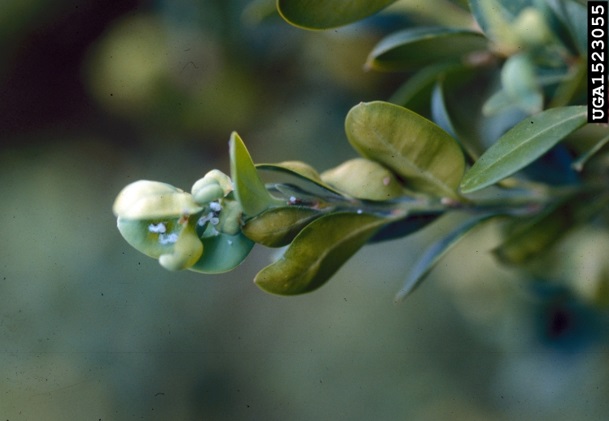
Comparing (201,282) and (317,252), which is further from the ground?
(317,252)

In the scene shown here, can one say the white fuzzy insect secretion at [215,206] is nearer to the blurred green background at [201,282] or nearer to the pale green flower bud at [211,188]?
the pale green flower bud at [211,188]

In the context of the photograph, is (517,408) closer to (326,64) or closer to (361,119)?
(326,64)

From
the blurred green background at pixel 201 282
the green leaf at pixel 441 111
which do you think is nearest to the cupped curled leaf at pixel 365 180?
the green leaf at pixel 441 111

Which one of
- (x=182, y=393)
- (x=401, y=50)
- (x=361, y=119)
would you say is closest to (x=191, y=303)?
(x=182, y=393)

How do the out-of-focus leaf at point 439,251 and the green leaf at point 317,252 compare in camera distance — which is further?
the out-of-focus leaf at point 439,251

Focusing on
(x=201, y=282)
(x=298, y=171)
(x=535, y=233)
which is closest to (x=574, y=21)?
(x=535, y=233)

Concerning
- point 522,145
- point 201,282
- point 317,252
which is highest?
point 522,145

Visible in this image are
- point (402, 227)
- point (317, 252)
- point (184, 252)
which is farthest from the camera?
point (402, 227)

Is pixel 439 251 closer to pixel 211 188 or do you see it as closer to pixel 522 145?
pixel 522 145
